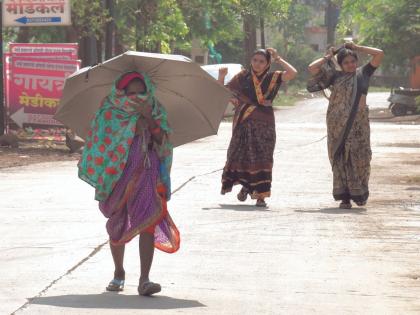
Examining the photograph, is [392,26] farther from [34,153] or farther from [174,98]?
[174,98]

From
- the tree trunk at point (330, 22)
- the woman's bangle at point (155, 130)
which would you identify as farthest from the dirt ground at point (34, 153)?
the tree trunk at point (330, 22)

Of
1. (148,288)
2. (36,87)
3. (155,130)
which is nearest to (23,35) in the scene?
(36,87)

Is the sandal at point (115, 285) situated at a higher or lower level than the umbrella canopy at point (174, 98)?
lower

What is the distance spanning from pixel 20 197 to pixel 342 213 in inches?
149

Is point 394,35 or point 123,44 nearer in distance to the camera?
point 123,44

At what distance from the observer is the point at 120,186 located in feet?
26.6

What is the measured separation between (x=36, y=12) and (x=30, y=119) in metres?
2.40

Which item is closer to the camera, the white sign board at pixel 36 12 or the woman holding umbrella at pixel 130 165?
the woman holding umbrella at pixel 130 165

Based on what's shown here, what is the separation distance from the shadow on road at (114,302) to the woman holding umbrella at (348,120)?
6064 mm

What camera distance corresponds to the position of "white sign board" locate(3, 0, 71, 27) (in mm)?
24266

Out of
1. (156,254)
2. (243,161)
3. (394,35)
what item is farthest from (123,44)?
(156,254)

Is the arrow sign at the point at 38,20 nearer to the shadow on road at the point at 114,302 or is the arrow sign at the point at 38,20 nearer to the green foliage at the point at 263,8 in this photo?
the shadow on road at the point at 114,302

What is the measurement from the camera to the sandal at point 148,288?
7930 millimetres

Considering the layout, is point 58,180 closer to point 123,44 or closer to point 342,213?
point 342,213
